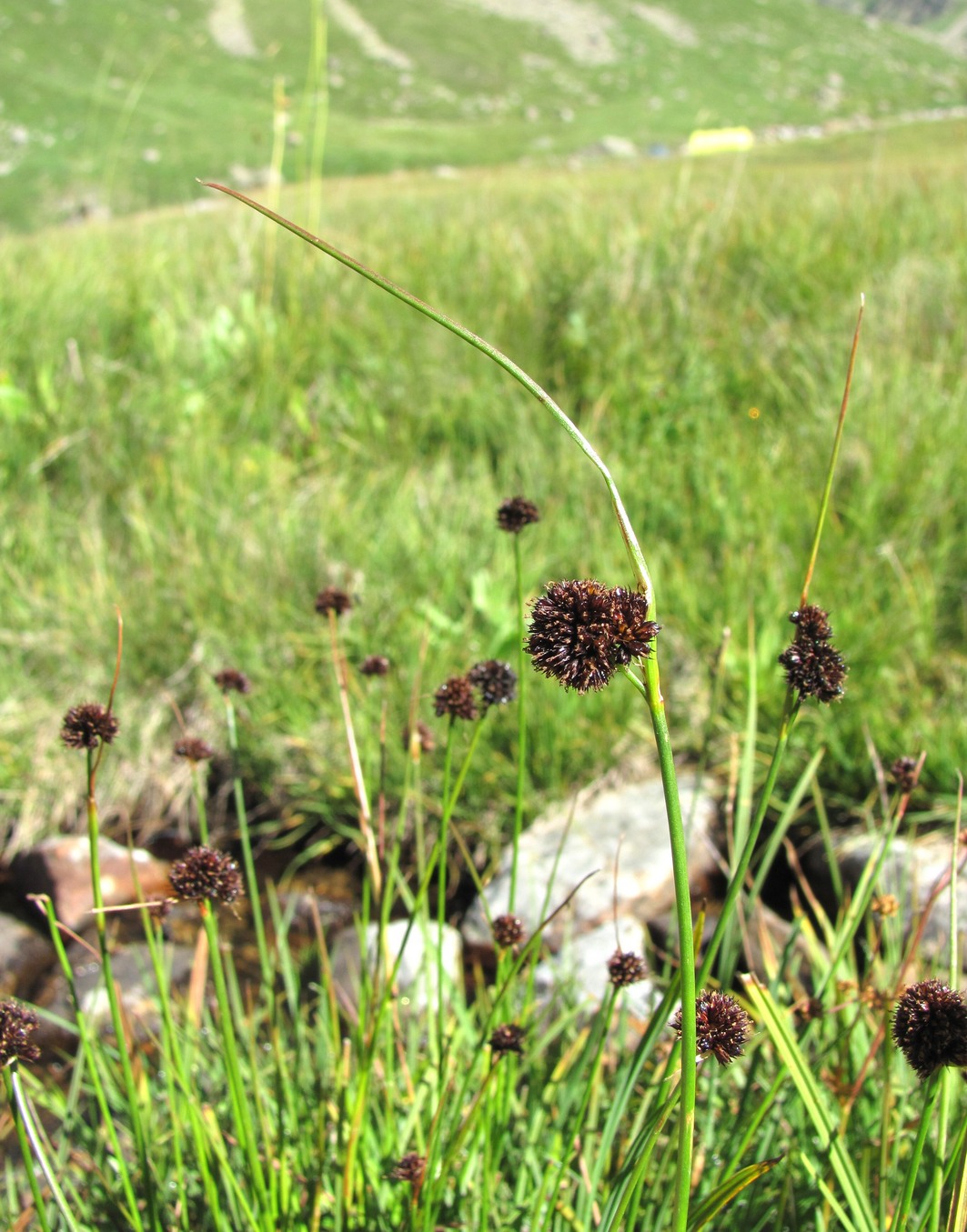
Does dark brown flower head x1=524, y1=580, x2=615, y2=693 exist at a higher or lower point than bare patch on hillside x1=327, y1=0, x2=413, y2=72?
lower

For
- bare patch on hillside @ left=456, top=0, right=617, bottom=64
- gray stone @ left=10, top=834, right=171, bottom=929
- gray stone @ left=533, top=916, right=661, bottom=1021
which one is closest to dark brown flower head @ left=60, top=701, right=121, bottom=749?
gray stone @ left=533, top=916, right=661, bottom=1021

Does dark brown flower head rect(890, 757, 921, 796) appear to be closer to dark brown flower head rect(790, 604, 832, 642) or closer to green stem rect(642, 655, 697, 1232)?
dark brown flower head rect(790, 604, 832, 642)

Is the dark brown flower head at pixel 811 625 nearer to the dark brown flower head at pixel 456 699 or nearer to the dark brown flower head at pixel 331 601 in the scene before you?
the dark brown flower head at pixel 456 699

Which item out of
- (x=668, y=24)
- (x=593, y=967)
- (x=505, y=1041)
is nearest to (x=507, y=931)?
(x=505, y=1041)

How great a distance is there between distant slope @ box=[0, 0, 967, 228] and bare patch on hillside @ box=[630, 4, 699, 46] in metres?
0.18

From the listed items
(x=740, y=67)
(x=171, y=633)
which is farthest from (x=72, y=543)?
(x=740, y=67)

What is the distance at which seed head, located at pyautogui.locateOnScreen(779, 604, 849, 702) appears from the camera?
660mm

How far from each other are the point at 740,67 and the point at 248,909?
8192cm

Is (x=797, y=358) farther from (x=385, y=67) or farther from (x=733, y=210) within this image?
(x=385, y=67)

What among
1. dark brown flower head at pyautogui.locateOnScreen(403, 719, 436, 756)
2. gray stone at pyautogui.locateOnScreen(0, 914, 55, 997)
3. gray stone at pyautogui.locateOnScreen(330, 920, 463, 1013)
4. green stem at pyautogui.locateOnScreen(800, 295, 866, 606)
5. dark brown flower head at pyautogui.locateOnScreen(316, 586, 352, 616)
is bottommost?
gray stone at pyautogui.locateOnScreen(0, 914, 55, 997)

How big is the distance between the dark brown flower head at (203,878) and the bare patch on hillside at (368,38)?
72376mm

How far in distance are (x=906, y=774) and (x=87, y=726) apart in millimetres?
816

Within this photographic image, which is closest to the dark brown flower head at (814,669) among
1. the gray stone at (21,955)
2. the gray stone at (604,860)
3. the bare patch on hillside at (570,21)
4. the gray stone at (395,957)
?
the gray stone at (395,957)

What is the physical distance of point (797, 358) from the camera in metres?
3.43
